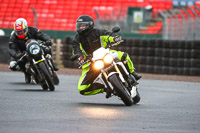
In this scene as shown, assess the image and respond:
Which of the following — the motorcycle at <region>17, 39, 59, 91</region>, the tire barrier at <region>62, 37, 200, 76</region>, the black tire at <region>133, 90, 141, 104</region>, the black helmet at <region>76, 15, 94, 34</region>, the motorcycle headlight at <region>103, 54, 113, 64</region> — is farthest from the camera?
the tire barrier at <region>62, 37, 200, 76</region>

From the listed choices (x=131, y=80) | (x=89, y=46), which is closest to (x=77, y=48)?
(x=89, y=46)

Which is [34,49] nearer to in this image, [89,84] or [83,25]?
[83,25]

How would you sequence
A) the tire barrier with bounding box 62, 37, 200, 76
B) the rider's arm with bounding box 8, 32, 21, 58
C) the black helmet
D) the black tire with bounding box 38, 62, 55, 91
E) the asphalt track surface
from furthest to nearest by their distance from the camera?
the tire barrier with bounding box 62, 37, 200, 76 → the rider's arm with bounding box 8, 32, 21, 58 → the black tire with bounding box 38, 62, 55, 91 → the black helmet → the asphalt track surface

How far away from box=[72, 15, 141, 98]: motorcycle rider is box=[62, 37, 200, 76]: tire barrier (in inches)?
387

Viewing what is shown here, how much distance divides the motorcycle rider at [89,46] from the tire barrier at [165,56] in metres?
9.82

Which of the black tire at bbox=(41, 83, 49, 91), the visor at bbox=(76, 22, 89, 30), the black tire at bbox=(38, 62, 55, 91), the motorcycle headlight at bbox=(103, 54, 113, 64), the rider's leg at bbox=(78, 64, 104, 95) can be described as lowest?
the black tire at bbox=(41, 83, 49, 91)

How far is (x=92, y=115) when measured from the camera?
699 centimetres

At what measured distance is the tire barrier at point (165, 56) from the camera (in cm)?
1828

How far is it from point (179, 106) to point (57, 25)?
1921 cm

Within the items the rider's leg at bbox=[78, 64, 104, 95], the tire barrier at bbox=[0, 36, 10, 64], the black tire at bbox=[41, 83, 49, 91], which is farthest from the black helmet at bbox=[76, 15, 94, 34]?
the tire barrier at bbox=[0, 36, 10, 64]

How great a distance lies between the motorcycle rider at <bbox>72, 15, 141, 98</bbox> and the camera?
334 inches

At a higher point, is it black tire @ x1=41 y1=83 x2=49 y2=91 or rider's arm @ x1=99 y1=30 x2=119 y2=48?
rider's arm @ x1=99 y1=30 x2=119 y2=48

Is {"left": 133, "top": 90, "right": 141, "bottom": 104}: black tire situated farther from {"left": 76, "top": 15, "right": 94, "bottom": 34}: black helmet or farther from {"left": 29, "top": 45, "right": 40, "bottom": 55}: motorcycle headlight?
{"left": 29, "top": 45, "right": 40, "bottom": 55}: motorcycle headlight

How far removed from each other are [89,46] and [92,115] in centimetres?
192
